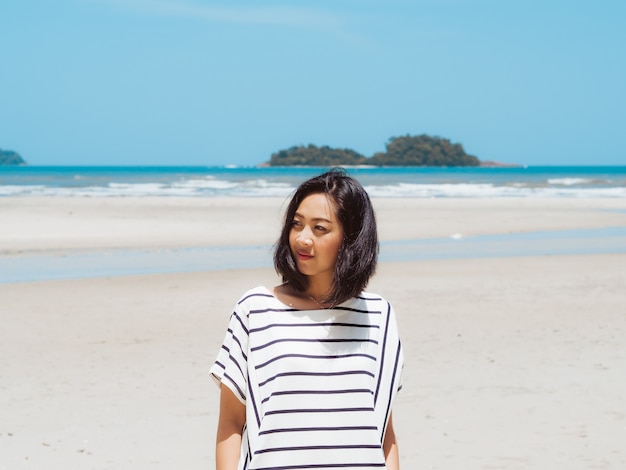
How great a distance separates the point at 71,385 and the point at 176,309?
3462 mm

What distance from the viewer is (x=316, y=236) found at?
7.28ft

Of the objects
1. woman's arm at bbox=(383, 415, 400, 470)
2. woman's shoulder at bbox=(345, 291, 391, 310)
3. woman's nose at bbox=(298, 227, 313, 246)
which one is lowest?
woman's arm at bbox=(383, 415, 400, 470)

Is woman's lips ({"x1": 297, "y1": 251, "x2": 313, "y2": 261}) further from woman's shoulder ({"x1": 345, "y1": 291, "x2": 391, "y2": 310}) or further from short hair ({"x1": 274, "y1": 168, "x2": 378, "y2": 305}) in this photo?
woman's shoulder ({"x1": 345, "y1": 291, "x2": 391, "y2": 310})

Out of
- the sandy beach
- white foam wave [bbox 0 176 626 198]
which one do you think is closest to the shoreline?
the sandy beach

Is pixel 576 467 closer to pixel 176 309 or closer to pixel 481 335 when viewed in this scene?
pixel 481 335

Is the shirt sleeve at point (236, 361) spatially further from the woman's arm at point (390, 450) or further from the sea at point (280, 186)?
the sea at point (280, 186)

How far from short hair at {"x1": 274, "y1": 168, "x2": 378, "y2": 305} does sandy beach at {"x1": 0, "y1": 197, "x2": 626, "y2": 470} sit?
334 cm

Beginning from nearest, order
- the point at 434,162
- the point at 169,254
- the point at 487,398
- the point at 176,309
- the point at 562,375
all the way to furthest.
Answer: the point at 487,398, the point at 562,375, the point at 176,309, the point at 169,254, the point at 434,162

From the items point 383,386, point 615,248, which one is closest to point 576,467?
point 383,386

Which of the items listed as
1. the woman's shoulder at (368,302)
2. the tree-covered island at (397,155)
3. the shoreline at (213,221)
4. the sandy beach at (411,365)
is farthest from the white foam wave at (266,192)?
the tree-covered island at (397,155)

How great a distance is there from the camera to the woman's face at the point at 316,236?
221 centimetres

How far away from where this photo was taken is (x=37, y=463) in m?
5.38

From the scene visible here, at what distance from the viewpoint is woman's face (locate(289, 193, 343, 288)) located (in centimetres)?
221

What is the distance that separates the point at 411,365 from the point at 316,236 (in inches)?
222
